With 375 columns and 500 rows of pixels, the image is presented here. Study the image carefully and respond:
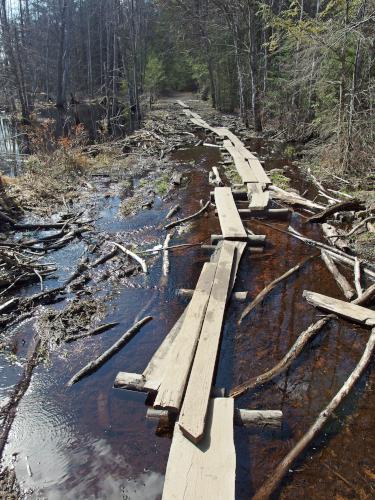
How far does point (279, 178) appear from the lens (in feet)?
43.2

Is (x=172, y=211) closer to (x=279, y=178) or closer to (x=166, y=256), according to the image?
(x=166, y=256)

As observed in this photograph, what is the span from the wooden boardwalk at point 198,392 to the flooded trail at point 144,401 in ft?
0.93

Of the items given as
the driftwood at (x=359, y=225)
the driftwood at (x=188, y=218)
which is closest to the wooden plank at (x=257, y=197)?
the driftwood at (x=188, y=218)

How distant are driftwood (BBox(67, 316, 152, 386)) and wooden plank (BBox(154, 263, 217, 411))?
78cm

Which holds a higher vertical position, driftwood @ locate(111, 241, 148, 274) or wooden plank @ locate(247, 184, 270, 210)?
wooden plank @ locate(247, 184, 270, 210)

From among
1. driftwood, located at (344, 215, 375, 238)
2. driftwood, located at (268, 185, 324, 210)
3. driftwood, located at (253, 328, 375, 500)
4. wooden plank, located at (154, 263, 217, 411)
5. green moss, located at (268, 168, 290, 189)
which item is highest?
green moss, located at (268, 168, 290, 189)

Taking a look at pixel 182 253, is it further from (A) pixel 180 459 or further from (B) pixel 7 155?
(B) pixel 7 155

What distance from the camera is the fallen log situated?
4.85 m

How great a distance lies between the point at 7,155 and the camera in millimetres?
17953

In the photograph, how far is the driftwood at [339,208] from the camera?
30.2 feet

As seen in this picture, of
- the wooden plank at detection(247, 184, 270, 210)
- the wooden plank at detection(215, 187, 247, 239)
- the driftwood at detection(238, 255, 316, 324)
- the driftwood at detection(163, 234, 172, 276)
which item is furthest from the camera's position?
the wooden plank at detection(247, 184, 270, 210)

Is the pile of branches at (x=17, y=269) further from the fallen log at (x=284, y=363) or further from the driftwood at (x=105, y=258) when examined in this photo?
the fallen log at (x=284, y=363)

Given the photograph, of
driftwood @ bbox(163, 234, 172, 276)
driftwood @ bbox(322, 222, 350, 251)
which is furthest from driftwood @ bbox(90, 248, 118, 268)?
driftwood @ bbox(322, 222, 350, 251)

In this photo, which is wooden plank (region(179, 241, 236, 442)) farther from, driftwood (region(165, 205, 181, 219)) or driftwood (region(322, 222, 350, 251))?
driftwood (region(165, 205, 181, 219))
